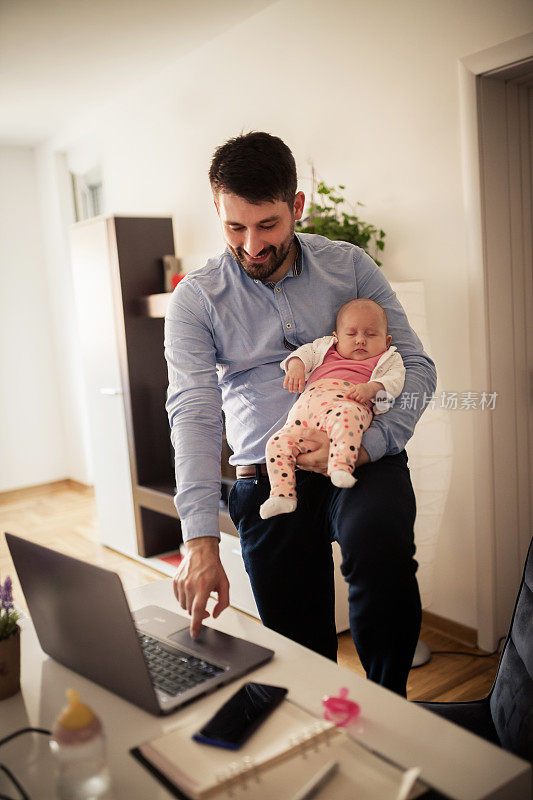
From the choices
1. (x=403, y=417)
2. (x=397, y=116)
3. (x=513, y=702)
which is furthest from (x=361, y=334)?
(x=397, y=116)

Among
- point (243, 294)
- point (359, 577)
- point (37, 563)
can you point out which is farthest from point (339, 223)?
point (37, 563)

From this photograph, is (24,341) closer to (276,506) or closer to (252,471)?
(252,471)

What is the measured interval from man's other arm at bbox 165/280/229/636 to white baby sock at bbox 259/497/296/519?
97 millimetres

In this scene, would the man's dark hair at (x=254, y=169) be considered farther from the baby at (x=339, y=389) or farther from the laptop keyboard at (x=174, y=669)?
the laptop keyboard at (x=174, y=669)

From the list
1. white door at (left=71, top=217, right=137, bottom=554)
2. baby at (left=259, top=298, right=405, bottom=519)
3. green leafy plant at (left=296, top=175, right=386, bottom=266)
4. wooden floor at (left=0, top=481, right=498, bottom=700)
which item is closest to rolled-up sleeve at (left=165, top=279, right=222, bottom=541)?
baby at (left=259, top=298, right=405, bottom=519)

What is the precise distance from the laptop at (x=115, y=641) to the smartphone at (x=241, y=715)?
0.06m

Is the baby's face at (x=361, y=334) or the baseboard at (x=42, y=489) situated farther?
the baseboard at (x=42, y=489)

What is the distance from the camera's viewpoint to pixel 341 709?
0.89m

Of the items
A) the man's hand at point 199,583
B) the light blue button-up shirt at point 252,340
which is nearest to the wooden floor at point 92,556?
the light blue button-up shirt at point 252,340

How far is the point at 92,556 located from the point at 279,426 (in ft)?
9.45

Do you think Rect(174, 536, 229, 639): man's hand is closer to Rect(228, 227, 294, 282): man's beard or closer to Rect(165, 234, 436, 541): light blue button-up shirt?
Rect(165, 234, 436, 541): light blue button-up shirt

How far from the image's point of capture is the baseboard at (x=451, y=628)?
2666mm

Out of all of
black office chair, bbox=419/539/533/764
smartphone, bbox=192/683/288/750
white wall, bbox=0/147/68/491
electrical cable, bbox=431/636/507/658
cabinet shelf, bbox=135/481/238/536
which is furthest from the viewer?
white wall, bbox=0/147/68/491

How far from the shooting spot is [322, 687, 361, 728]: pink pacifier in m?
0.87
